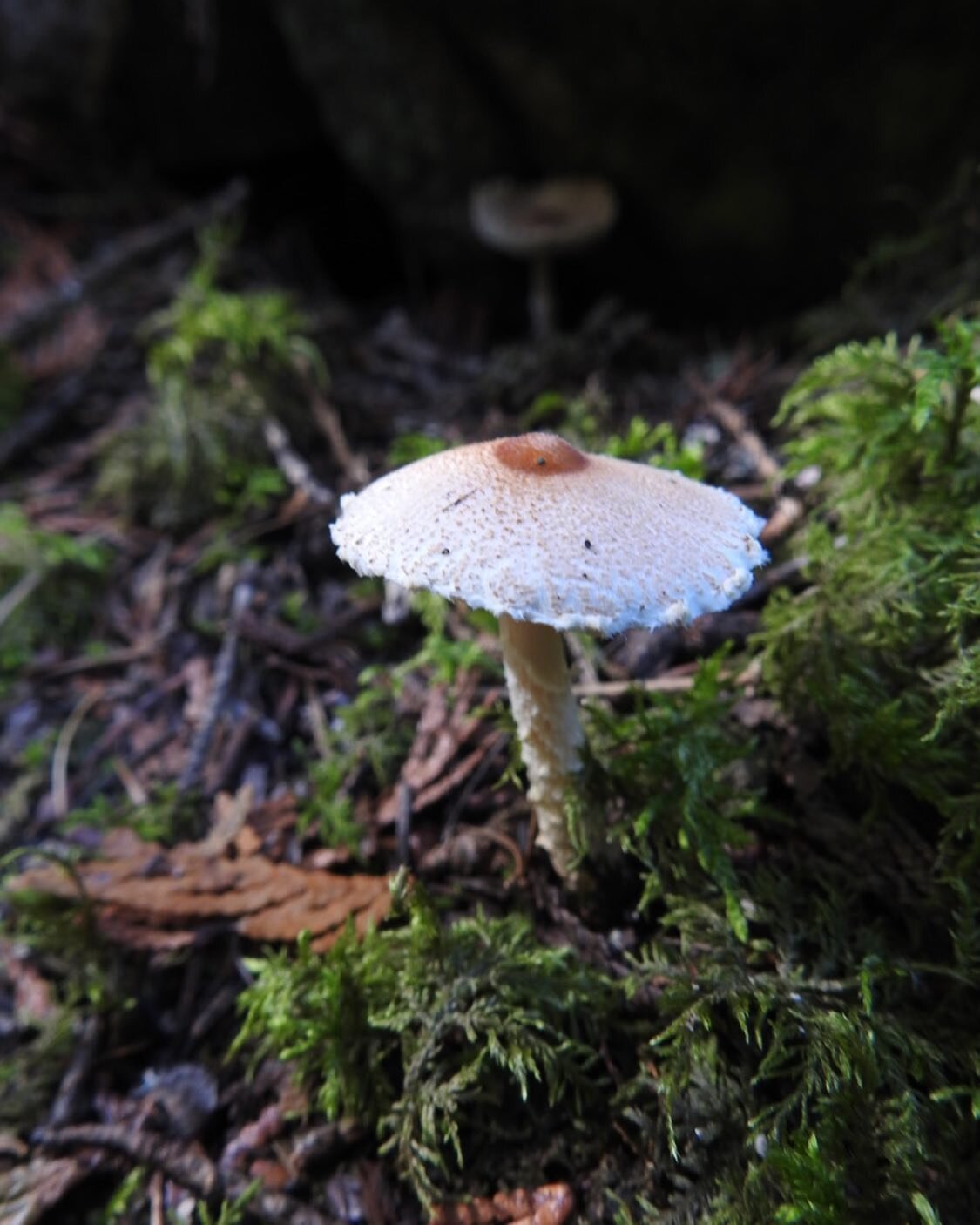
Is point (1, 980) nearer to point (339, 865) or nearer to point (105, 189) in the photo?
point (339, 865)

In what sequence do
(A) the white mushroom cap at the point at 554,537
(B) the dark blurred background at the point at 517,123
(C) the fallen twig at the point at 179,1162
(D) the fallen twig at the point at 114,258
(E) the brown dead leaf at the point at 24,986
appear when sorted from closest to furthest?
(A) the white mushroom cap at the point at 554,537 → (C) the fallen twig at the point at 179,1162 → (E) the brown dead leaf at the point at 24,986 → (B) the dark blurred background at the point at 517,123 → (D) the fallen twig at the point at 114,258

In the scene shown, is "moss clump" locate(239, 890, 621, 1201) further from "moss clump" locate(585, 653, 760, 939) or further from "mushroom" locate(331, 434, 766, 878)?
"mushroom" locate(331, 434, 766, 878)

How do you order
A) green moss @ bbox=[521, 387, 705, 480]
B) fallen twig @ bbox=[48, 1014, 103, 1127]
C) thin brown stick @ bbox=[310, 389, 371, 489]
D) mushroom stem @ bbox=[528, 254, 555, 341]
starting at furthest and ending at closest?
mushroom stem @ bbox=[528, 254, 555, 341] → thin brown stick @ bbox=[310, 389, 371, 489] → green moss @ bbox=[521, 387, 705, 480] → fallen twig @ bbox=[48, 1014, 103, 1127]

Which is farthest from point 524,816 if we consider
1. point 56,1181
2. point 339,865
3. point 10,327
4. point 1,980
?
point 10,327

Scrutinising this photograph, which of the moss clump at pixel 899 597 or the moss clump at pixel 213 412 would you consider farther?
the moss clump at pixel 213 412

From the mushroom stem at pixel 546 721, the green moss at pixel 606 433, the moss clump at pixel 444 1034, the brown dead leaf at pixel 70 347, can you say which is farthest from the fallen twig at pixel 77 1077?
the brown dead leaf at pixel 70 347

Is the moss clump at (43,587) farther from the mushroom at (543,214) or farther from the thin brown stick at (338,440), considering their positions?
the mushroom at (543,214)

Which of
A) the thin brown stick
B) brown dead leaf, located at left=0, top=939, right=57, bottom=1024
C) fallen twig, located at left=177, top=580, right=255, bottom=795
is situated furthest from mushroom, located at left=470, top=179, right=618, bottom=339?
brown dead leaf, located at left=0, top=939, right=57, bottom=1024
